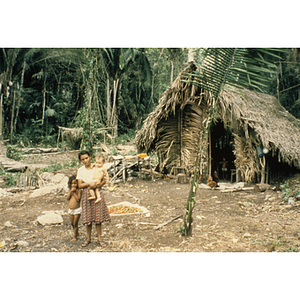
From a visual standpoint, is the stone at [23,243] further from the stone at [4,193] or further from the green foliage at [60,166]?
the green foliage at [60,166]

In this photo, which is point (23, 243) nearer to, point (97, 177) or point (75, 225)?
point (75, 225)

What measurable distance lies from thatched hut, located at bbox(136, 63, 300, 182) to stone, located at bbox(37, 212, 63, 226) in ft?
9.85

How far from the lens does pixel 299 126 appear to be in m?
7.23

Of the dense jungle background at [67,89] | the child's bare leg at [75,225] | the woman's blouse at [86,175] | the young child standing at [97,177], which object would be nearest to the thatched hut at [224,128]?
the dense jungle background at [67,89]

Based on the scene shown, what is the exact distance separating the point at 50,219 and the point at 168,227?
5.17ft

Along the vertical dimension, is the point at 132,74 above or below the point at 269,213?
above

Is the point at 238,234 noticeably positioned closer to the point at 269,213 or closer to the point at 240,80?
the point at 269,213

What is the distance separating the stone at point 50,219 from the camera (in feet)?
12.0

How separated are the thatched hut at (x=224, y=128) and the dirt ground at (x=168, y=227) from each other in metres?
1.09

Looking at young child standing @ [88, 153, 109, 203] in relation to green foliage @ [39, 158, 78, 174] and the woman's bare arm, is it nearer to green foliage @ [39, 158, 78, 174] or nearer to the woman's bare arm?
the woman's bare arm

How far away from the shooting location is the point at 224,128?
666 centimetres

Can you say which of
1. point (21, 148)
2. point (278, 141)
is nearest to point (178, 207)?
point (278, 141)

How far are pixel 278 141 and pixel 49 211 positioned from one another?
4.24m

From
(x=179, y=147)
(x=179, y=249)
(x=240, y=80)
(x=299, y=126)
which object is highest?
(x=240, y=80)
